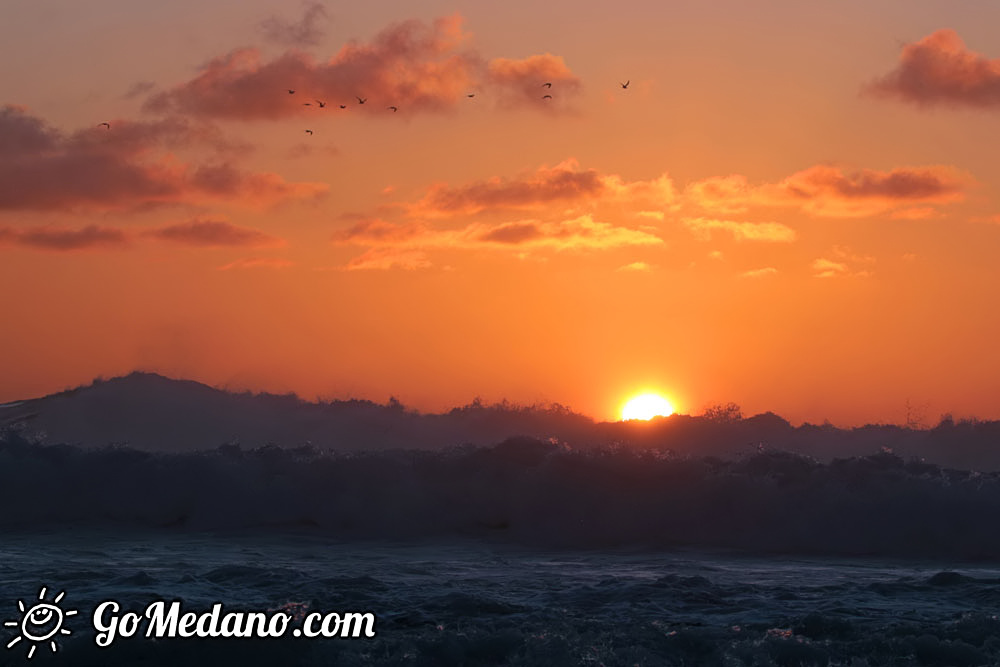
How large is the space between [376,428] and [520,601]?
1415 inches

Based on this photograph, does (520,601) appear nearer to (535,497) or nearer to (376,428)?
(535,497)

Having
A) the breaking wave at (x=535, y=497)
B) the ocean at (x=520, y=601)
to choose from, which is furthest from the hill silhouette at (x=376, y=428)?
the ocean at (x=520, y=601)

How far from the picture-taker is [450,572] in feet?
86.7

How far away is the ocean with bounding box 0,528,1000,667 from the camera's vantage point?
1859 cm

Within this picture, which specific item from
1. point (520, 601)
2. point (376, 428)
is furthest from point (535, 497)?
point (376, 428)

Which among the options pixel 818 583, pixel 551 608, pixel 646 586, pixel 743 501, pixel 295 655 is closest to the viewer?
pixel 295 655

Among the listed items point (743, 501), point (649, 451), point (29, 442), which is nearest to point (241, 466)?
point (29, 442)

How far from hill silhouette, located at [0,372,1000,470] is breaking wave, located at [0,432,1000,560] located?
12.0 m

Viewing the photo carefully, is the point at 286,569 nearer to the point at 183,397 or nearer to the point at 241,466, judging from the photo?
the point at 241,466

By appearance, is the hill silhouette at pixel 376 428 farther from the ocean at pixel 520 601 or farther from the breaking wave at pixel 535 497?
the ocean at pixel 520 601

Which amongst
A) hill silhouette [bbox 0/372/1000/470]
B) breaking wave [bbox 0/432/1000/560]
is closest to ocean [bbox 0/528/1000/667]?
breaking wave [bbox 0/432/1000/560]

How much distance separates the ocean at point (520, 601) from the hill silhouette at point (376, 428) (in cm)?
2106

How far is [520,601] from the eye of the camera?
883 inches

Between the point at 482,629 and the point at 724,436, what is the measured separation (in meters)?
32.6
